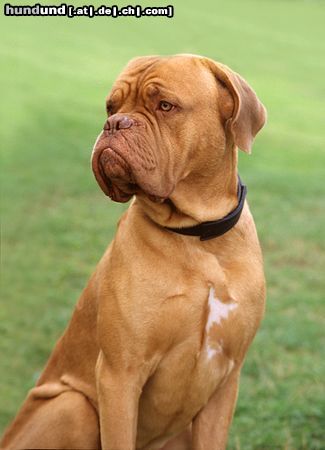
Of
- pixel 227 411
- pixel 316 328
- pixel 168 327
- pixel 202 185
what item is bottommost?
pixel 316 328

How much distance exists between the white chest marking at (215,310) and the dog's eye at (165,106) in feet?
2.21

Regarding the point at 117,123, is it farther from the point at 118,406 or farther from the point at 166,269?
the point at 118,406

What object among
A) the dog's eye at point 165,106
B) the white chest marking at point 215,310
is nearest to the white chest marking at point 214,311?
the white chest marking at point 215,310

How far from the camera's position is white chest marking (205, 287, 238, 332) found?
12.0 feet

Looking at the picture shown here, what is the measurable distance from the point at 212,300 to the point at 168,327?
0.63 feet

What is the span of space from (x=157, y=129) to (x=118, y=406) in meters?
1.00

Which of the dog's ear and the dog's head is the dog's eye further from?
the dog's ear

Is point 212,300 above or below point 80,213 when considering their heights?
above

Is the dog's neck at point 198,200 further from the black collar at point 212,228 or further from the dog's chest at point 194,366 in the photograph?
the dog's chest at point 194,366

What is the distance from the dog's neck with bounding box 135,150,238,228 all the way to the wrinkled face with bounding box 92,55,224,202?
0.10m

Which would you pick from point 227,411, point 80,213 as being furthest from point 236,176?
point 80,213

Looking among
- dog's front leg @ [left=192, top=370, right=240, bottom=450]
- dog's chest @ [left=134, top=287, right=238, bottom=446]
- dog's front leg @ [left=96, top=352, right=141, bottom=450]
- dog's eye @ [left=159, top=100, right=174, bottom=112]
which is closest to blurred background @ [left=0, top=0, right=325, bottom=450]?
dog's front leg @ [left=192, top=370, right=240, bottom=450]

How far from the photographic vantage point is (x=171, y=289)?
11.9 feet

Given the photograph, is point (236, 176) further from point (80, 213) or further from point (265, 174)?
point (265, 174)
